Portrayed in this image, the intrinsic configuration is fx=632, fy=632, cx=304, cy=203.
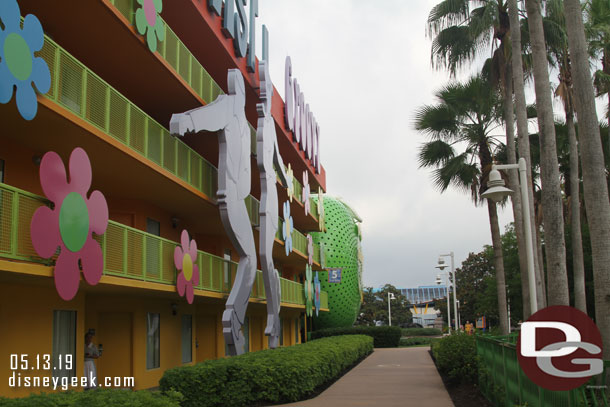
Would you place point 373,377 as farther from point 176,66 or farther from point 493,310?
point 493,310

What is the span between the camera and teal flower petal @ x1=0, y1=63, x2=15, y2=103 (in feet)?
30.7

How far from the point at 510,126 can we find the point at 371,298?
237ft

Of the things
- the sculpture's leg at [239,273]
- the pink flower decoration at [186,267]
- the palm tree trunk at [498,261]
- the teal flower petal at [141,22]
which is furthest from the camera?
the palm tree trunk at [498,261]

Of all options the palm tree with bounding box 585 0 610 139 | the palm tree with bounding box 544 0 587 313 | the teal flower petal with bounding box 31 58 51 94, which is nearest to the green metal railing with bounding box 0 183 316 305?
the teal flower petal with bounding box 31 58 51 94

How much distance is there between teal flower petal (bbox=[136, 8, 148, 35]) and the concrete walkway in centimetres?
892

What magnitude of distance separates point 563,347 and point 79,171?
332 inches

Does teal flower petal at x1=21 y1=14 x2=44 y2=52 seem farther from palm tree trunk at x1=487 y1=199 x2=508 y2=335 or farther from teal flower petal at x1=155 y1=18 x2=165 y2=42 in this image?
palm tree trunk at x1=487 y1=199 x2=508 y2=335

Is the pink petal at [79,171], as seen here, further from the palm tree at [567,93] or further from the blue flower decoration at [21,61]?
the palm tree at [567,93]

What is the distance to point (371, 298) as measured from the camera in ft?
302

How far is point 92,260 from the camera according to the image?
11.6 m

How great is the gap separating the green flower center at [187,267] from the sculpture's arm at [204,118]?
3349 millimetres

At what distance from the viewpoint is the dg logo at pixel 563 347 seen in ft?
20.7

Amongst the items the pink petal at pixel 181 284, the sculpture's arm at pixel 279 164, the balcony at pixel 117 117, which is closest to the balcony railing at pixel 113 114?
the balcony at pixel 117 117

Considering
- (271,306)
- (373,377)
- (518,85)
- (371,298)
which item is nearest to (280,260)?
(271,306)
